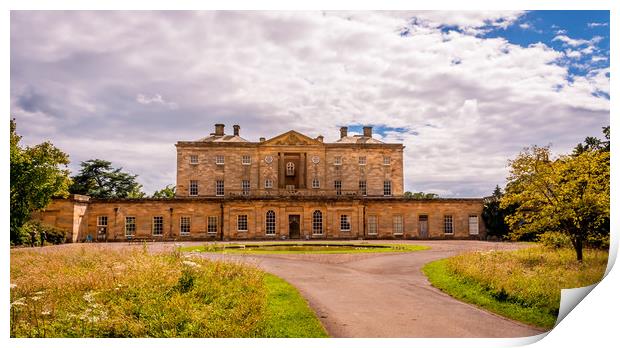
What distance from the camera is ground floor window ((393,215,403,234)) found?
4028 cm

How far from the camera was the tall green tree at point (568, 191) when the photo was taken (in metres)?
14.5

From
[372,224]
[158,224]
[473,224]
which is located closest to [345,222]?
[372,224]

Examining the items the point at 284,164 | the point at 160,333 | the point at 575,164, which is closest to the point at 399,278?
the point at 575,164

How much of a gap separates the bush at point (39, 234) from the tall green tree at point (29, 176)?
0.63 m

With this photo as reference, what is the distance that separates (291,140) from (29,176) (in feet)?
91.0

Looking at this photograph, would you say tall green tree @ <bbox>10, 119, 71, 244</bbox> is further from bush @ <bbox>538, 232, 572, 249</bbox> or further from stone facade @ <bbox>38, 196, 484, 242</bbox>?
bush @ <bbox>538, 232, 572, 249</bbox>

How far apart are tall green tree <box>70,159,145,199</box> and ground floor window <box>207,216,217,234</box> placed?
16682 mm

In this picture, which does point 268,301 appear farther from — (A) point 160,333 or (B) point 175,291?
(A) point 160,333

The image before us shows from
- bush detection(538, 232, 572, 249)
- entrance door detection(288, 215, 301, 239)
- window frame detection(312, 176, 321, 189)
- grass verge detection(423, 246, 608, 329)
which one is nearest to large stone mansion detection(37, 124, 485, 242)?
entrance door detection(288, 215, 301, 239)

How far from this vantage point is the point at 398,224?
1588 inches

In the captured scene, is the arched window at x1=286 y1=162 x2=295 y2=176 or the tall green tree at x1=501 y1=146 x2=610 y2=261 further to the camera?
the arched window at x1=286 y1=162 x2=295 y2=176

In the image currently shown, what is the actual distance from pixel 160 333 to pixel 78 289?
3.38m

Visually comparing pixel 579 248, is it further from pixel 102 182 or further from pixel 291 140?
pixel 102 182
